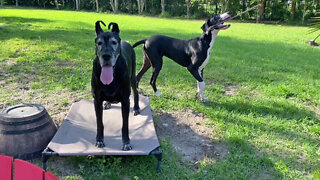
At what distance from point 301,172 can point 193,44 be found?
2.85 m

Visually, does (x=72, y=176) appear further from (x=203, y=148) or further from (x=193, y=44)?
(x=193, y=44)

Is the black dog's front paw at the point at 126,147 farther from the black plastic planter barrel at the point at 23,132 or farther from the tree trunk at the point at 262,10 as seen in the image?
the tree trunk at the point at 262,10

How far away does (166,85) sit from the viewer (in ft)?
21.5

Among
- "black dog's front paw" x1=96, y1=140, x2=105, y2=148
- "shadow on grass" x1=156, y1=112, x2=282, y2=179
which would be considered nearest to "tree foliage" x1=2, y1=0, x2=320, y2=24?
"shadow on grass" x1=156, y1=112, x2=282, y2=179

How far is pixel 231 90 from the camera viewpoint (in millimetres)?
6434

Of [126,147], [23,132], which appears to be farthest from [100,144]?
[23,132]

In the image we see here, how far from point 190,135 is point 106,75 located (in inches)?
77.9

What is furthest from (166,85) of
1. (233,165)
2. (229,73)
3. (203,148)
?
(233,165)

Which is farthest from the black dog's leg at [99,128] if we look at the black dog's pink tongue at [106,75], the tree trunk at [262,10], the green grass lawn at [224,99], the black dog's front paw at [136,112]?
the tree trunk at [262,10]

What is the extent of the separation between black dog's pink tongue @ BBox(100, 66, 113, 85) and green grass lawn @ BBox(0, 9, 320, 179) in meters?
1.08

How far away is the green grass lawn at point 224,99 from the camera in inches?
141

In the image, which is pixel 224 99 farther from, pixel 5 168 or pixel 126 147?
pixel 5 168

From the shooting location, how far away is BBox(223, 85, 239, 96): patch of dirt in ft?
20.5

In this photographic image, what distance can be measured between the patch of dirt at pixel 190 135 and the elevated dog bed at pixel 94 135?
42 cm
